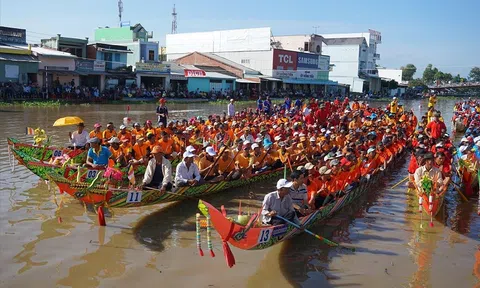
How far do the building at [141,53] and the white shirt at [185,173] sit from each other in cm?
2980

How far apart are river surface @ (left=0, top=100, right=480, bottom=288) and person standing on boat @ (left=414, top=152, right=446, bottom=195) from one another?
2.60 feet

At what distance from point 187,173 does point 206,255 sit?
6.95 feet

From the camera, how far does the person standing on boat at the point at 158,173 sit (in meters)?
8.01

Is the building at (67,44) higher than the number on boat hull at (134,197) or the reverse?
higher

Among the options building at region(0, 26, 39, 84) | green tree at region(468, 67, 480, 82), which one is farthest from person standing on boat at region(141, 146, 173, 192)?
green tree at region(468, 67, 480, 82)

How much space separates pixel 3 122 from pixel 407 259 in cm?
1829

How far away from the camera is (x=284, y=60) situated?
50.1m

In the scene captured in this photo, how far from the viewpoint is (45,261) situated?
6.24 m

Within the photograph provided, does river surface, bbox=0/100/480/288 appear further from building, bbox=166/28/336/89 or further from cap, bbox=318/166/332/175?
building, bbox=166/28/336/89

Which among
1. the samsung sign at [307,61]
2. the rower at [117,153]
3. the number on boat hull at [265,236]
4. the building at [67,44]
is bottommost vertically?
the number on boat hull at [265,236]

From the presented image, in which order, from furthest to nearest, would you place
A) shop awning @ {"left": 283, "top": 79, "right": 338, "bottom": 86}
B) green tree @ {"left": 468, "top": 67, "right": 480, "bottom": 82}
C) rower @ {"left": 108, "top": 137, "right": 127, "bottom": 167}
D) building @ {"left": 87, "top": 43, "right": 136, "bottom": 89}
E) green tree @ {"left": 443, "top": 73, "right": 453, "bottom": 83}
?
green tree @ {"left": 468, "top": 67, "right": 480, "bottom": 82} → green tree @ {"left": 443, "top": 73, "right": 453, "bottom": 83} → shop awning @ {"left": 283, "top": 79, "right": 338, "bottom": 86} → building @ {"left": 87, "top": 43, "right": 136, "bottom": 89} → rower @ {"left": 108, "top": 137, "right": 127, "bottom": 167}

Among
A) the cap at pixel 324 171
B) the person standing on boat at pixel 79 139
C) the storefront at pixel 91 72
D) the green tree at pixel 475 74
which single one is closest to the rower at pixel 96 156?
the person standing on boat at pixel 79 139

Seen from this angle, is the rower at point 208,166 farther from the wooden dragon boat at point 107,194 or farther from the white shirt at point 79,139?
the white shirt at point 79,139

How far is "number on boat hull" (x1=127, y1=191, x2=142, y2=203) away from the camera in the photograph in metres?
7.19
